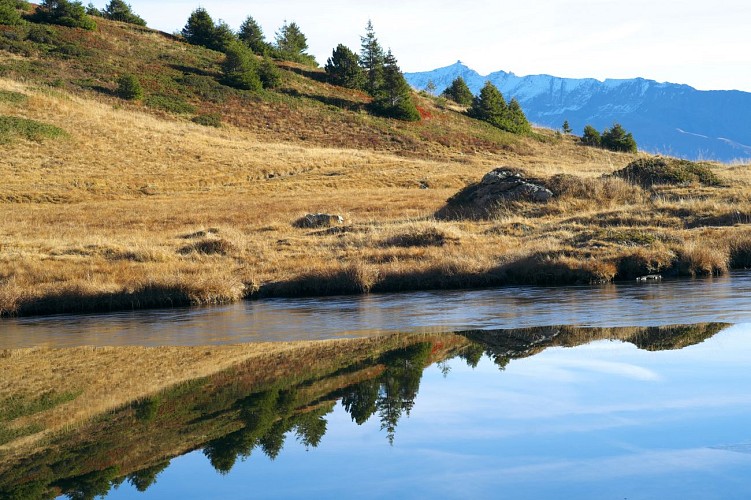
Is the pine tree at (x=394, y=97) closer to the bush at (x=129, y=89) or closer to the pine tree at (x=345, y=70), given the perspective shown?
the pine tree at (x=345, y=70)

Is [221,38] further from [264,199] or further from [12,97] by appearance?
[264,199]

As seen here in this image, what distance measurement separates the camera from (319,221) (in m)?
31.1

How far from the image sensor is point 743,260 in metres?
22.3

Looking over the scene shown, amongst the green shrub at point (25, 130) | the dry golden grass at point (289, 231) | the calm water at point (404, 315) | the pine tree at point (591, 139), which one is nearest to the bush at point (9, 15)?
the green shrub at point (25, 130)

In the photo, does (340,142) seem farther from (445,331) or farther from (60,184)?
(445,331)

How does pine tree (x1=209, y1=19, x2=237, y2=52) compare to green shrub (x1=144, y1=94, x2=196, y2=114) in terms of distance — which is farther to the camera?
pine tree (x1=209, y1=19, x2=237, y2=52)

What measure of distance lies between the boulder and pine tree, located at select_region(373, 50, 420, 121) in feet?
154

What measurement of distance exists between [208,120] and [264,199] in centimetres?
2698

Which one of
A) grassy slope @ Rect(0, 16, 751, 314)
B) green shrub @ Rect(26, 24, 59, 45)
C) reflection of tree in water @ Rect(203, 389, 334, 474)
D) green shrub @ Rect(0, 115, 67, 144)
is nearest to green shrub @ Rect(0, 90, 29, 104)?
grassy slope @ Rect(0, 16, 751, 314)

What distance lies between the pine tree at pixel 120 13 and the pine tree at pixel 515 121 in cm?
4246

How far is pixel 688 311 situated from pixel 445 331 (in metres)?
4.30

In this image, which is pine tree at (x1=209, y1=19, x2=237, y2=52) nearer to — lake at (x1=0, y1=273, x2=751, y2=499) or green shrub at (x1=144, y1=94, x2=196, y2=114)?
green shrub at (x1=144, y1=94, x2=196, y2=114)

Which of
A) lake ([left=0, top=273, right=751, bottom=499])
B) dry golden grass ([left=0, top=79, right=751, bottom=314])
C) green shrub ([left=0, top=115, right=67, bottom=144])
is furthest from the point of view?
green shrub ([left=0, top=115, right=67, bottom=144])

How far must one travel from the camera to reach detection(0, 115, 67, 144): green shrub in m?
53.6
